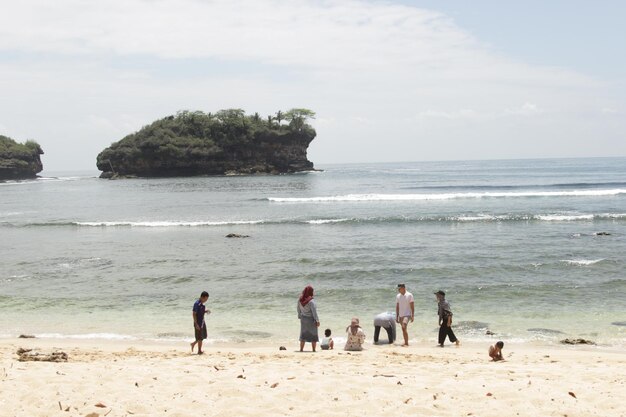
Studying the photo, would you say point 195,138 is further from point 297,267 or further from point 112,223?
point 297,267

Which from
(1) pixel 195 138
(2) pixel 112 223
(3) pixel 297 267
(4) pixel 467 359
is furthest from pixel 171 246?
(1) pixel 195 138

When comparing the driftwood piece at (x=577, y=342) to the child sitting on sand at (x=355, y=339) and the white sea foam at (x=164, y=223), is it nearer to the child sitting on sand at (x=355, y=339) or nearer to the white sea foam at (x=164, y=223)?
the child sitting on sand at (x=355, y=339)

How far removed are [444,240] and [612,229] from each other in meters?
10.2

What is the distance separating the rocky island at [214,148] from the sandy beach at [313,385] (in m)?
101

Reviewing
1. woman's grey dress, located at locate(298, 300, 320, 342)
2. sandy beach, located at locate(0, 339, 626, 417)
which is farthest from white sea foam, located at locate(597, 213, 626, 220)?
woman's grey dress, located at locate(298, 300, 320, 342)

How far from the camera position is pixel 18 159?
4825 inches

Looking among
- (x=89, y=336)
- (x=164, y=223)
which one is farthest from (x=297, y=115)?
(x=89, y=336)

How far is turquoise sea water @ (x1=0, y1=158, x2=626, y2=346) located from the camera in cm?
1555

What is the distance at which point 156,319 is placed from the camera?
1627 cm

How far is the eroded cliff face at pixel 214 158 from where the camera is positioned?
11019 centimetres

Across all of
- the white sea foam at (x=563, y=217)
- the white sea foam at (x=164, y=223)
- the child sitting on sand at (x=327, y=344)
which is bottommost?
the child sitting on sand at (x=327, y=344)

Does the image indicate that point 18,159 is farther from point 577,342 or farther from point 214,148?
point 577,342

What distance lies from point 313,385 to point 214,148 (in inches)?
4178

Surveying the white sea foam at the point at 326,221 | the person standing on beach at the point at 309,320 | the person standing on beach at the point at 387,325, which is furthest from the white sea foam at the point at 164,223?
the person standing on beach at the point at 309,320
